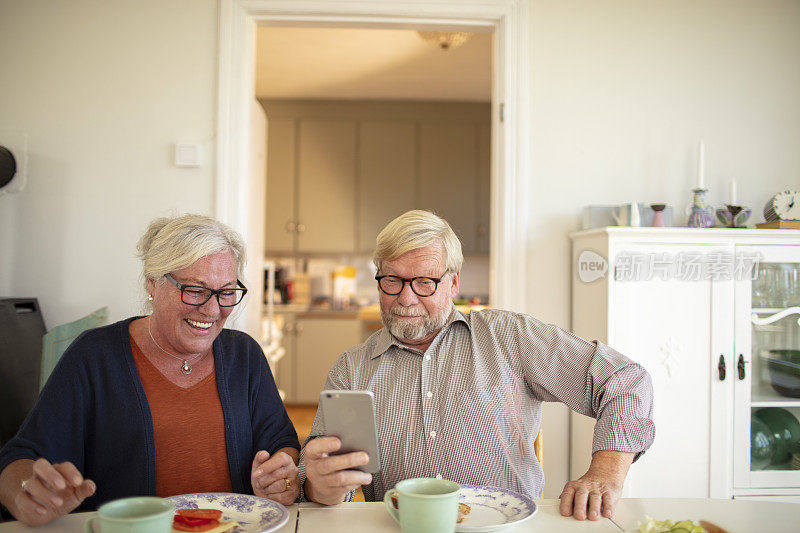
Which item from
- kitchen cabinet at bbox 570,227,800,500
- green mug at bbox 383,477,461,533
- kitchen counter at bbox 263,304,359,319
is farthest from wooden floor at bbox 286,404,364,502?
green mug at bbox 383,477,461,533

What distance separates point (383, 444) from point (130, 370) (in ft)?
2.01

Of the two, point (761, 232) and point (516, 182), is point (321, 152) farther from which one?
point (761, 232)

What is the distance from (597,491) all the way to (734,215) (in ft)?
5.44

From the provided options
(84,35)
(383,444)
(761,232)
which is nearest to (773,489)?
(761,232)

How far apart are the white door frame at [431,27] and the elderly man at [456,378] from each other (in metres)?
0.98

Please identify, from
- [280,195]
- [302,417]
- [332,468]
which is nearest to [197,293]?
[332,468]

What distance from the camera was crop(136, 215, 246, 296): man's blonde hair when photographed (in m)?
1.47

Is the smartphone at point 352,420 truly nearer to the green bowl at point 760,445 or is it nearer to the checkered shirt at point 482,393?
the checkered shirt at point 482,393

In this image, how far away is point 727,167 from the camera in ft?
8.63

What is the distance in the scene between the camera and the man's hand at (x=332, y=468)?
1098 millimetres

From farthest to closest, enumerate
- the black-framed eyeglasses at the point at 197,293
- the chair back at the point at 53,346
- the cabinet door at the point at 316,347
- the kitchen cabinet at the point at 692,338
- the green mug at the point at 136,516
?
1. the cabinet door at the point at 316,347
2. the kitchen cabinet at the point at 692,338
3. the chair back at the point at 53,346
4. the black-framed eyeglasses at the point at 197,293
5. the green mug at the point at 136,516

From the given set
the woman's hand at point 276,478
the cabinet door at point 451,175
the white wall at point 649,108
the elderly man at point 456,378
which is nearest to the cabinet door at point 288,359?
the cabinet door at point 451,175

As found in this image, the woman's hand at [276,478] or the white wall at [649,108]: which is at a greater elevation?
the white wall at [649,108]

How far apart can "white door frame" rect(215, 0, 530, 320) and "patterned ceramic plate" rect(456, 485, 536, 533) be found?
140 cm
